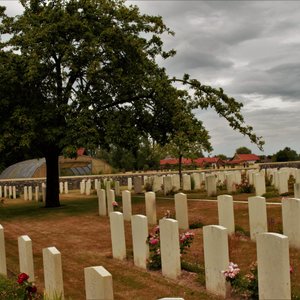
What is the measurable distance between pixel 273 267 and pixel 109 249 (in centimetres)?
535

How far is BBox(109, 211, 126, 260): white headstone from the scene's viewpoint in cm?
919

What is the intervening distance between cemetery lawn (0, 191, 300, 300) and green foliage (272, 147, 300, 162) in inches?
2119

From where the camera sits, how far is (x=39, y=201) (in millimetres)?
24938

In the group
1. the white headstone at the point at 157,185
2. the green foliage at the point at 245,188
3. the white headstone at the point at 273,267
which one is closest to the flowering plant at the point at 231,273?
the white headstone at the point at 273,267

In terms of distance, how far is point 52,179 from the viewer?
808 inches

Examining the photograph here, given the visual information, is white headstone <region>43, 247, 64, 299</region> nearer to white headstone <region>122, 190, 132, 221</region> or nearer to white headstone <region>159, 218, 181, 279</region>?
white headstone <region>159, 218, 181, 279</region>

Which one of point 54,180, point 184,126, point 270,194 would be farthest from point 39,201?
point 270,194

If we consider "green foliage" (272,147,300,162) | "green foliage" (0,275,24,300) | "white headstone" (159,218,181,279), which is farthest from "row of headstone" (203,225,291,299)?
"green foliage" (272,147,300,162)

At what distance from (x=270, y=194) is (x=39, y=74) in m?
9.21

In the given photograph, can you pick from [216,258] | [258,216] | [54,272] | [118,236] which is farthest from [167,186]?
[54,272]

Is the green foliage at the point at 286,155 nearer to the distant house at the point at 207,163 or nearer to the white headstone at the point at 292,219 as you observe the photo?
the distant house at the point at 207,163

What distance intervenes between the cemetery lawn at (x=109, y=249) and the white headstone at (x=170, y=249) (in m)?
0.14

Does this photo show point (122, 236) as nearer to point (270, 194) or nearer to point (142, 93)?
point (270, 194)

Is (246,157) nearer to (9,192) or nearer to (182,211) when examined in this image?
(9,192)
